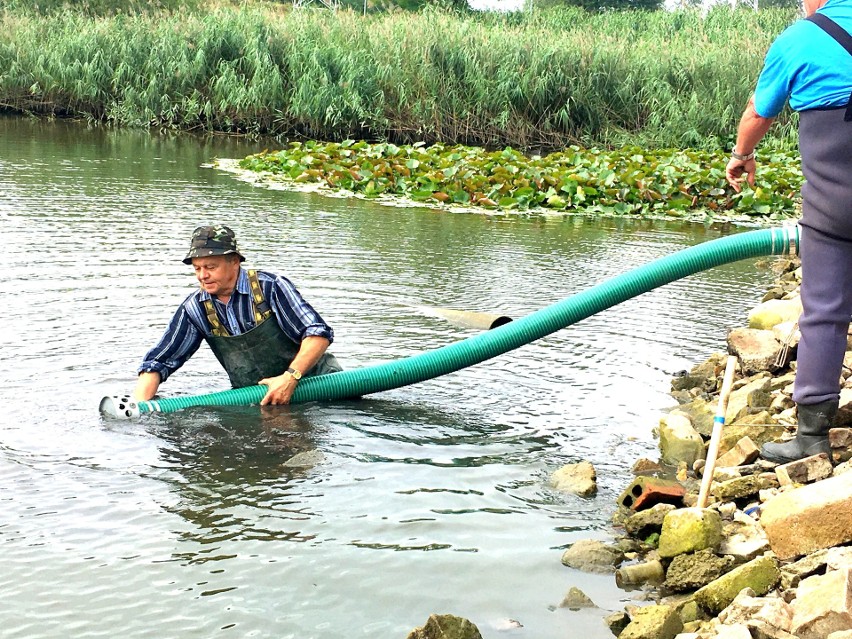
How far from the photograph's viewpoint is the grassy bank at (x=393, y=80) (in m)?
19.8

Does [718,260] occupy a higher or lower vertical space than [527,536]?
higher

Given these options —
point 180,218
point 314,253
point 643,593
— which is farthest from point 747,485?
point 180,218

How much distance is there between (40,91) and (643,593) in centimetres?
2207

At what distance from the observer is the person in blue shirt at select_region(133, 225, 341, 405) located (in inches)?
215

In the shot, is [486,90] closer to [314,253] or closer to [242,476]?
[314,253]

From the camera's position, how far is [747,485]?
4.16 metres

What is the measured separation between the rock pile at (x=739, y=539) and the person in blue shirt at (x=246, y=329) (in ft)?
6.09

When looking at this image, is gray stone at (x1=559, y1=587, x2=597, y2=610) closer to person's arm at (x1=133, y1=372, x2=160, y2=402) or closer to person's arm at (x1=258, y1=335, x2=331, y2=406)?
person's arm at (x1=258, y1=335, x2=331, y2=406)

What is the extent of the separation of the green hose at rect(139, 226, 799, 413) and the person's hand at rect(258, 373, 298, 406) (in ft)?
0.19

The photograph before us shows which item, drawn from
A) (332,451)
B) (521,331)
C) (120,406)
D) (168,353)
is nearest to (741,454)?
(521,331)

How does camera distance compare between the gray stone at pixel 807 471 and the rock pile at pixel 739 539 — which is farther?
the gray stone at pixel 807 471

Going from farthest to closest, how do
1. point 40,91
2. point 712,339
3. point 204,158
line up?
1. point 40,91
2. point 204,158
3. point 712,339

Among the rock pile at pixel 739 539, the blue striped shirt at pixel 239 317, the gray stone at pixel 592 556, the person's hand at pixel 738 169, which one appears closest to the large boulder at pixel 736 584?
the rock pile at pixel 739 539

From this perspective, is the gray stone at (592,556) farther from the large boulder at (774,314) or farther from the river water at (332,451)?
the large boulder at (774,314)
